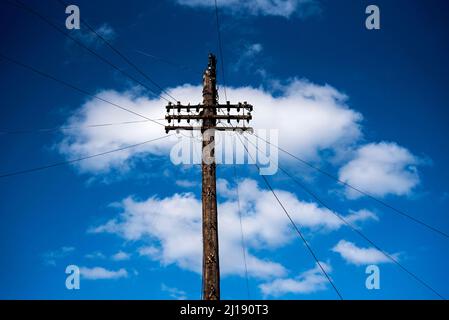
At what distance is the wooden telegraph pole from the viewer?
9.19 metres

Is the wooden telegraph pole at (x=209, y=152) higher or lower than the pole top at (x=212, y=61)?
lower

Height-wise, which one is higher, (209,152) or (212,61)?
(212,61)

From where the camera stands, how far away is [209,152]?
33.5ft

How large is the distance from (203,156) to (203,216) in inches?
55.9

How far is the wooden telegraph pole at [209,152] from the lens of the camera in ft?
30.1

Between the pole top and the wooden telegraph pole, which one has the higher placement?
the pole top

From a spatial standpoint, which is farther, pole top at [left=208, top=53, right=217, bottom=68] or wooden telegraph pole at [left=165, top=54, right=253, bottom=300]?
pole top at [left=208, top=53, right=217, bottom=68]

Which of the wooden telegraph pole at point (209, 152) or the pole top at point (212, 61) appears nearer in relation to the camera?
the wooden telegraph pole at point (209, 152)
